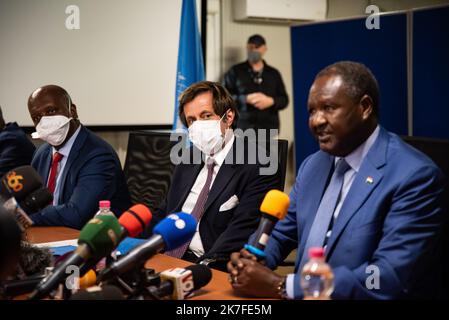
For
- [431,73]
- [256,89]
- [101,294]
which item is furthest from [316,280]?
[256,89]

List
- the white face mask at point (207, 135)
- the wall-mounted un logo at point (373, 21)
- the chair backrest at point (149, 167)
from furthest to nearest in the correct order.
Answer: the wall-mounted un logo at point (373, 21) → the chair backrest at point (149, 167) → the white face mask at point (207, 135)

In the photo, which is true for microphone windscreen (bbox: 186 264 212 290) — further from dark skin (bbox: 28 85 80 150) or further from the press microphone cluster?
dark skin (bbox: 28 85 80 150)

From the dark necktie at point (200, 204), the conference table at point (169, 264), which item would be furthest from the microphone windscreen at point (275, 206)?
the dark necktie at point (200, 204)

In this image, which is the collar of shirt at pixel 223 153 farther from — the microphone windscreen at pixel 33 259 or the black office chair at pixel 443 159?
the microphone windscreen at pixel 33 259

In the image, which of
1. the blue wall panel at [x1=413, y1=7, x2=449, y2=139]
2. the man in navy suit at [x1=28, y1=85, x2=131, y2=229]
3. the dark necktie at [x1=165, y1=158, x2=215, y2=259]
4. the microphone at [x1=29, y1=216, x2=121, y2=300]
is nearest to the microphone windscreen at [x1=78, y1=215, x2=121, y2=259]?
the microphone at [x1=29, y1=216, x2=121, y2=300]

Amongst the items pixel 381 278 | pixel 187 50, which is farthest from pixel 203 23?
pixel 381 278

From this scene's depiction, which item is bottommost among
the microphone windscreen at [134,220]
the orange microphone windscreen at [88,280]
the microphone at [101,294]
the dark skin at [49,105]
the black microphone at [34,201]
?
the orange microphone windscreen at [88,280]

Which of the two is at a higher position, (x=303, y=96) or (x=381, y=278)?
(x=303, y=96)

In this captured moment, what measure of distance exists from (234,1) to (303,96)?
107 inches

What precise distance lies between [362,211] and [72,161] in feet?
5.60

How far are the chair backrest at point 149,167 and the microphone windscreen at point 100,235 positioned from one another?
1.71m

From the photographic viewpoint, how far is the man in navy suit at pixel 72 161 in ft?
9.68

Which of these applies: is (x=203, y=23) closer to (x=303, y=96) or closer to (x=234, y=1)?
(x=234, y=1)

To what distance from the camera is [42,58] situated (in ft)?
15.8
